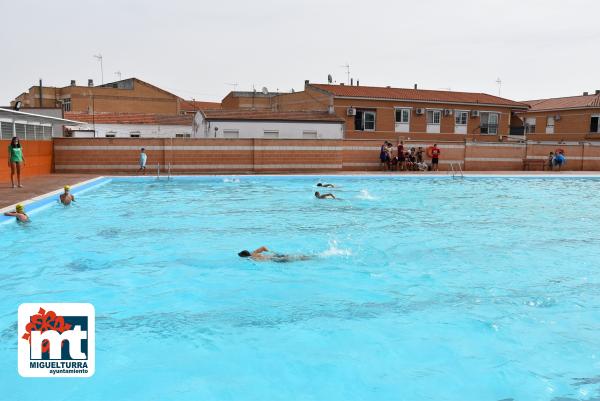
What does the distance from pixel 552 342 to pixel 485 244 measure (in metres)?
5.33

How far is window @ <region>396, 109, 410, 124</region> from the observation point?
37.9 m

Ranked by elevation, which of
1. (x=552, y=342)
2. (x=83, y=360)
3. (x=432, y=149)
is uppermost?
(x=432, y=149)

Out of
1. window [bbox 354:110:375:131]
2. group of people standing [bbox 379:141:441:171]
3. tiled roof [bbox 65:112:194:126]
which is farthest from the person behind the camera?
tiled roof [bbox 65:112:194:126]

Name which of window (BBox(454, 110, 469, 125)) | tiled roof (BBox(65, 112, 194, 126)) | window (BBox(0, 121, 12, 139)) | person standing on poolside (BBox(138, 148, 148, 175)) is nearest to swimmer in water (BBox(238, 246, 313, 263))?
window (BBox(0, 121, 12, 139))

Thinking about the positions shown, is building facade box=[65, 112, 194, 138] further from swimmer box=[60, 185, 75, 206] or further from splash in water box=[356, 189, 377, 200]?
Answer: swimmer box=[60, 185, 75, 206]

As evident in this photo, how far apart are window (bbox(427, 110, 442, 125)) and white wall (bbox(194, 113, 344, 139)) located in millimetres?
8883

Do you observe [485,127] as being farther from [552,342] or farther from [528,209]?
[552,342]

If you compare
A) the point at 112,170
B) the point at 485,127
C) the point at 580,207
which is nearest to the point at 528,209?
the point at 580,207

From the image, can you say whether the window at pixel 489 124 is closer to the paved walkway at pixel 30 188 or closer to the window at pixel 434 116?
the window at pixel 434 116

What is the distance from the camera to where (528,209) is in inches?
656

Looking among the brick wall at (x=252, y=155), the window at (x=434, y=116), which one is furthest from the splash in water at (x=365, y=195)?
the window at (x=434, y=116)

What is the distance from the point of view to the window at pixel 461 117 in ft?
129

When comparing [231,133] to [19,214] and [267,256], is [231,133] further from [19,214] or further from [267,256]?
[267,256]

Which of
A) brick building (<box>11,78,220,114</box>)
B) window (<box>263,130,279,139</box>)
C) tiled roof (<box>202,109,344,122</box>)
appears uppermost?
brick building (<box>11,78,220,114</box>)
